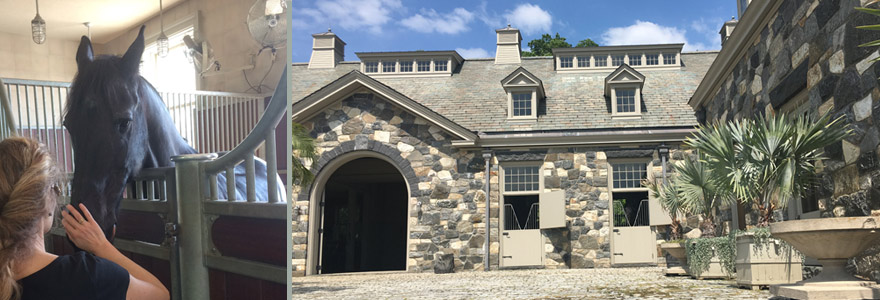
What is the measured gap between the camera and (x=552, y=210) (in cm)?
1538

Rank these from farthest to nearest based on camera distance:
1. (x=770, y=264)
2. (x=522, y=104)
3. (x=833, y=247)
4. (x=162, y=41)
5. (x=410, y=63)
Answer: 1. (x=410, y=63)
2. (x=522, y=104)
3. (x=770, y=264)
4. (x=833, y=247)
5. (x=162, y=41)

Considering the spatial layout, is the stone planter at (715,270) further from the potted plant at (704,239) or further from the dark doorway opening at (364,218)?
the dark doorway opening at (364,218)

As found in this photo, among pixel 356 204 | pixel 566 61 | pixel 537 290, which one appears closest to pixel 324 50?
pixel 356 204

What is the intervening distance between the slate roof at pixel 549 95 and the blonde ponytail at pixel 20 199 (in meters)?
13.4

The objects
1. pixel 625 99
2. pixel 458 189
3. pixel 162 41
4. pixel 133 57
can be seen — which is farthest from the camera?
pixel 625 99

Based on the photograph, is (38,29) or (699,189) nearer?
(38,29)

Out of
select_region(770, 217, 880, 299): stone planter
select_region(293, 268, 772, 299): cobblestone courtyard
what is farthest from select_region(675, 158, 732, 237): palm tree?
select_region(770, 217, 880, 299): stone planter

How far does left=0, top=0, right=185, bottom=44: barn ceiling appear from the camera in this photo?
139 inches

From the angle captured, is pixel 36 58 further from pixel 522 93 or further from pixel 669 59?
pixel 669 59

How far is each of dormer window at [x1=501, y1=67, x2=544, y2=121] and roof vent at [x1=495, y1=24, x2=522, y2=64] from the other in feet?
10.9

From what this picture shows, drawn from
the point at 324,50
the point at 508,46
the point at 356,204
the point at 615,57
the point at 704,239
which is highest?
the point at 324,50

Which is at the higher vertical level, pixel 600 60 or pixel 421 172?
pixel 600 60

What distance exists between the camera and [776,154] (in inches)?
278

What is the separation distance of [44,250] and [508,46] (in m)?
18.2
